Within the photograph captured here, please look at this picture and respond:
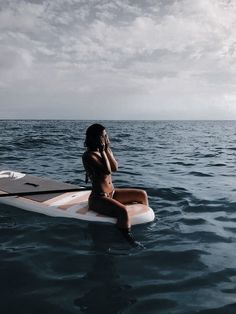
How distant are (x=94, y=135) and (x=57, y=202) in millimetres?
2302

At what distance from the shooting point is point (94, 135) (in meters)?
7.02

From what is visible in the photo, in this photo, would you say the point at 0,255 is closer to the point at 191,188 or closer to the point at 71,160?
the point at 191,188

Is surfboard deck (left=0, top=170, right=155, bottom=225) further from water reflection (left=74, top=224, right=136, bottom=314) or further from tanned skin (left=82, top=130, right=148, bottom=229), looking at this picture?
water reflection (left=74, top=224, right=136, bottom=314)

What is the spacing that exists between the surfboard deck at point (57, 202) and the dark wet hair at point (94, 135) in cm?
148

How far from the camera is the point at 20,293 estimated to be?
5.08 metres

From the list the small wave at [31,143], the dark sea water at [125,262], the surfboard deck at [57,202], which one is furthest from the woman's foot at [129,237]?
the small wave at [31,143]

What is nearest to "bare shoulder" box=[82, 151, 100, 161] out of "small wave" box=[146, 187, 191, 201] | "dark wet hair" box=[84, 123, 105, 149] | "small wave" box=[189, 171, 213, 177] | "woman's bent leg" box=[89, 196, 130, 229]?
"dark wet hair" box=[84, 123, 105, 149]

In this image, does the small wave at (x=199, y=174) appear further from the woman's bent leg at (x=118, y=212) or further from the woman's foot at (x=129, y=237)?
the woman's foot at (x=129, y=237)

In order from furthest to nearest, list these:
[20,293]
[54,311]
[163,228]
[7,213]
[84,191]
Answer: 1. [84,191]
2. [7,213]
3. [163,228]
4. [20,293]
5. [54,311]

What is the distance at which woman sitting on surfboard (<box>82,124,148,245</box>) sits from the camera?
23.0 feet

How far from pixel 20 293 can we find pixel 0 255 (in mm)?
1450

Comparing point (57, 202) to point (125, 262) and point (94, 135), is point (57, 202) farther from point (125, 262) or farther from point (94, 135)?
point (125, 262)

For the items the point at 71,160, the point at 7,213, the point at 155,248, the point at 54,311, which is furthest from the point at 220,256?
the point at 71,160

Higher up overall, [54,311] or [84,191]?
[84,191]
